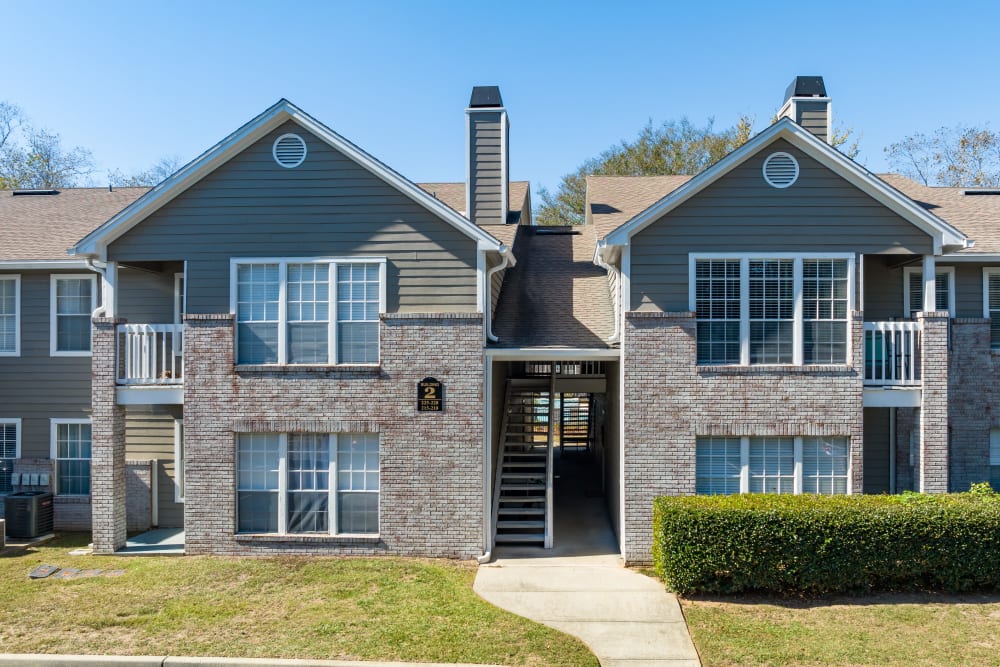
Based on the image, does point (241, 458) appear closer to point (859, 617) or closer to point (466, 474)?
point (466, 474)

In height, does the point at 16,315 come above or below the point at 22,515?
above

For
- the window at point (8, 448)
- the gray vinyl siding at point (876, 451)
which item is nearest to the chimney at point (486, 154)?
the gray vinyl siding at point (876, 451)

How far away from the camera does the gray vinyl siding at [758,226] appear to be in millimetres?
11383

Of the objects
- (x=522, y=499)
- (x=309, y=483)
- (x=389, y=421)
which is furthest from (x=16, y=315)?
(x=522, y=499)

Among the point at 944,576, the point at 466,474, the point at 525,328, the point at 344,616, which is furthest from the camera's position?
the point at 525,328

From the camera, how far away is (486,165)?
52.8 ft

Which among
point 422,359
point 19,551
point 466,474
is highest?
point 422,359

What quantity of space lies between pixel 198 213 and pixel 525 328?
5.81m

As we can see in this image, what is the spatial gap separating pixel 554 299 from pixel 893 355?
580 cm

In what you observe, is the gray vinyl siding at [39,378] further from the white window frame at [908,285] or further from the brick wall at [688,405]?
the white window frame at [908,285]

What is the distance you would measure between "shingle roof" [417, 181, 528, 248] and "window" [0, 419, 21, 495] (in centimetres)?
971

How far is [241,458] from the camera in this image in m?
11.9

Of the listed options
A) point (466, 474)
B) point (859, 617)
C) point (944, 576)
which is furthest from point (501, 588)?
point (944, 576)

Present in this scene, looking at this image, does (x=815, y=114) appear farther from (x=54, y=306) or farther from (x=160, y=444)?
(x=54, y=306)
